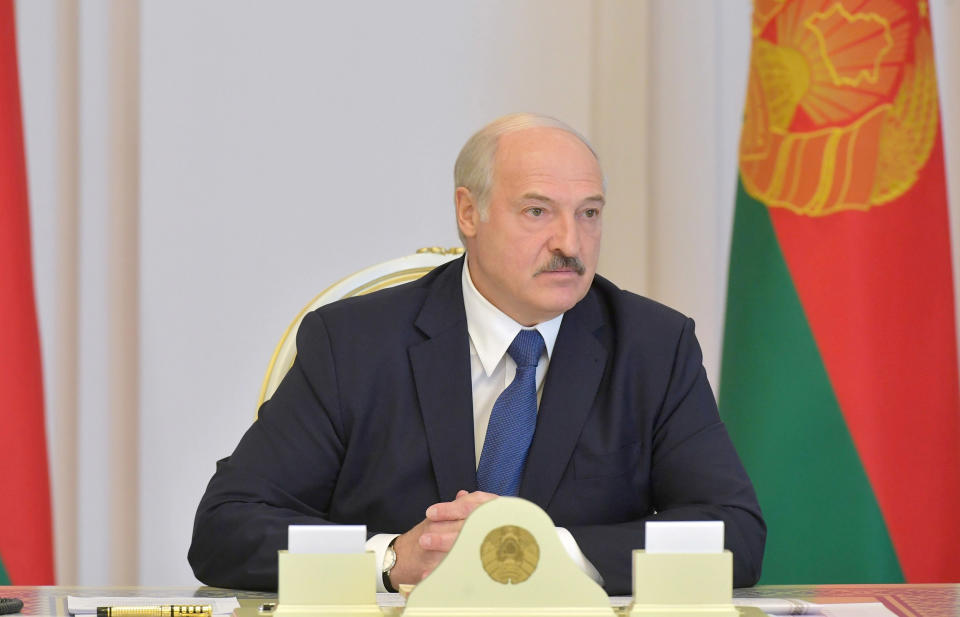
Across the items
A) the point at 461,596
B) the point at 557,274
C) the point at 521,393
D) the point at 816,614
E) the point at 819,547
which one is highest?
the point at 557,274

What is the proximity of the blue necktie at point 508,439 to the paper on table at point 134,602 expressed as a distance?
0.66 m

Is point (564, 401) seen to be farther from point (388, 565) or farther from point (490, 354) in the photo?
point (388, 565)

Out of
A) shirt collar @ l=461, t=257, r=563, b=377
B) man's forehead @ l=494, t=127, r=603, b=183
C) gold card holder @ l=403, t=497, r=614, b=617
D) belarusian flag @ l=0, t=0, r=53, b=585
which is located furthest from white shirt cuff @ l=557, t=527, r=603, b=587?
belarusian flag @ l=0, t=0, r=53, b=585

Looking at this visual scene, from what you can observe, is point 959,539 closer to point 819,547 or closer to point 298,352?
point 819,547

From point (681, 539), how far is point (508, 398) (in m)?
1.02

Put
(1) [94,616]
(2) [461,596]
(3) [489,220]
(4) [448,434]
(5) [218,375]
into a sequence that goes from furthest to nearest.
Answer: (5) [218,375] → (3) [489,220] → (4) [448,434] → (1) [94,616] → (2) [461,596]

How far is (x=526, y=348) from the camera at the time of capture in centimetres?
249

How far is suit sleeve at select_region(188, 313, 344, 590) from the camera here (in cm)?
210

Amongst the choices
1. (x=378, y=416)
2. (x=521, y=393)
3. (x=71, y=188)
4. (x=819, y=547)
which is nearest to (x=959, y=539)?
(x=819, y=547)

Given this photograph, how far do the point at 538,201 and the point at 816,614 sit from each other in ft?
3.43

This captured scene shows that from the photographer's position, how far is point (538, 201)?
2453mm

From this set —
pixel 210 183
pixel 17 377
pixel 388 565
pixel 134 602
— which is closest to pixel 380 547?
pixel 388 565

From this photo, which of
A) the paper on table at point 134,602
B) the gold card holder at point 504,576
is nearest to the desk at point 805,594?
the paper on table at point 134,602

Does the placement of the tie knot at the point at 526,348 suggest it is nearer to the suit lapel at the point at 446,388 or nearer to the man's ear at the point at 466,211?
the suit lapel at the point at 446,388
